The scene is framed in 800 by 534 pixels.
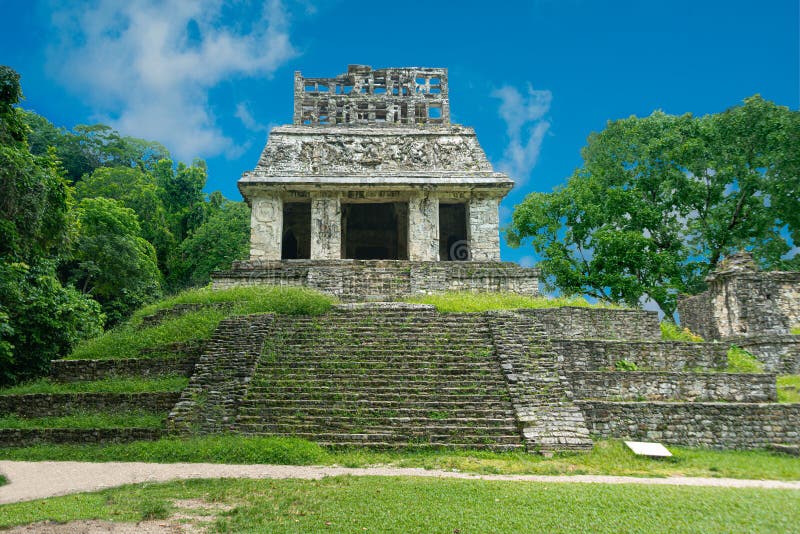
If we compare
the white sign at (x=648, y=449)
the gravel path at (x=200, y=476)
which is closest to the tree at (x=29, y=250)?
the gravel path at (x=200, y=476)

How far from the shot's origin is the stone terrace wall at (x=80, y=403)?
1021 cm

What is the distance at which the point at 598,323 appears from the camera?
13727 millimetres

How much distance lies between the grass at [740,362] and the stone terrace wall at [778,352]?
2.81 ft

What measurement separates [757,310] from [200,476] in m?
14.9

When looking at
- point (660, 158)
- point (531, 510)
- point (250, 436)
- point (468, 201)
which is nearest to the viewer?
point (531, 510)

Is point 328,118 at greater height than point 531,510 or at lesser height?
greater

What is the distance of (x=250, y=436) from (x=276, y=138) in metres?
13.9

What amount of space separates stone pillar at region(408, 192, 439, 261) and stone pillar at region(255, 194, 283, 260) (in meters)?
4.45

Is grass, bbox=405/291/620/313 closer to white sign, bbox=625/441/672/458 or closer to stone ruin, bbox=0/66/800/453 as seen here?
stone ruin, bbox=0/66/800/453

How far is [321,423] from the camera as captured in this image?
8953 mm

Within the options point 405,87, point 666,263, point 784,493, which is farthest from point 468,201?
point 784,493

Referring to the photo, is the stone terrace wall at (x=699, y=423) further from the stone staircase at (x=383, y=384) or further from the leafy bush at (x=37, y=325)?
the leafy bush at (x=37, y=325)

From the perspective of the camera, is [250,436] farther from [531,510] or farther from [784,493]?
[784,493]

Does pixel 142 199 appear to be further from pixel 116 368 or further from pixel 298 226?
pixel 116 368
